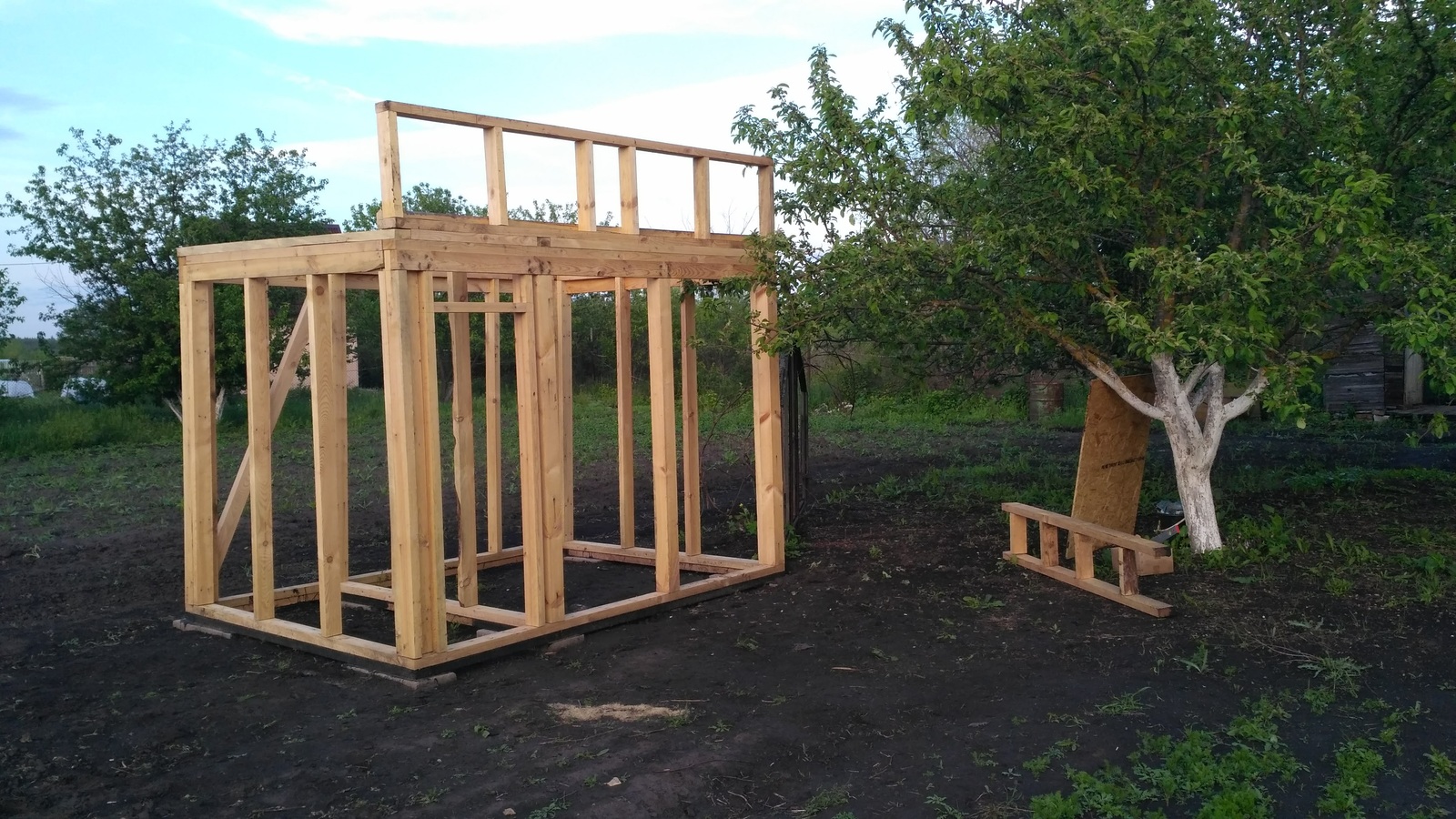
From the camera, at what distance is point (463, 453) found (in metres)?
6.98

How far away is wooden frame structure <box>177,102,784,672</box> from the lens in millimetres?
5898

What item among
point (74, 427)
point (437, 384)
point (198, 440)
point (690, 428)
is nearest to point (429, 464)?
point (437, 384)

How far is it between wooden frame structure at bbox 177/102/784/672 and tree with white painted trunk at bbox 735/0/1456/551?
2.73 feet

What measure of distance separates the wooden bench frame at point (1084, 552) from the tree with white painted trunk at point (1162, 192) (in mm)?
995

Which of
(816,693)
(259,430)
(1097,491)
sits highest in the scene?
(259,430)

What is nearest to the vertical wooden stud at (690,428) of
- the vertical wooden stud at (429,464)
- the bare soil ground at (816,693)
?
the bare soil ground at (816,693)

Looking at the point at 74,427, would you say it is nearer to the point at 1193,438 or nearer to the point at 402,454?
the point at 402,454

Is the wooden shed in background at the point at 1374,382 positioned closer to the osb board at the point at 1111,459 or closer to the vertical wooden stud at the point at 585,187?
the osb board at the point at 1111,459

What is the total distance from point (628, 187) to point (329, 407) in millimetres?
2296

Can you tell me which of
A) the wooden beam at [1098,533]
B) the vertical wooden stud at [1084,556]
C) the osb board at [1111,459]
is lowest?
the vertical wooden stud at [1084,556]

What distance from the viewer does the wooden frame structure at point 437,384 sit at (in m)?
5.90

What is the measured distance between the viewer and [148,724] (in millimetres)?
5512

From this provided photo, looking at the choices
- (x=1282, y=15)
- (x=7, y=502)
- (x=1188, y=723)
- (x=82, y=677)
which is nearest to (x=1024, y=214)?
(x=1282, y=15)

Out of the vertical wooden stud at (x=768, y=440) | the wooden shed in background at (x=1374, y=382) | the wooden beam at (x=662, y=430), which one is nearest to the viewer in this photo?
the wooden beam at (x=662, y=430)
